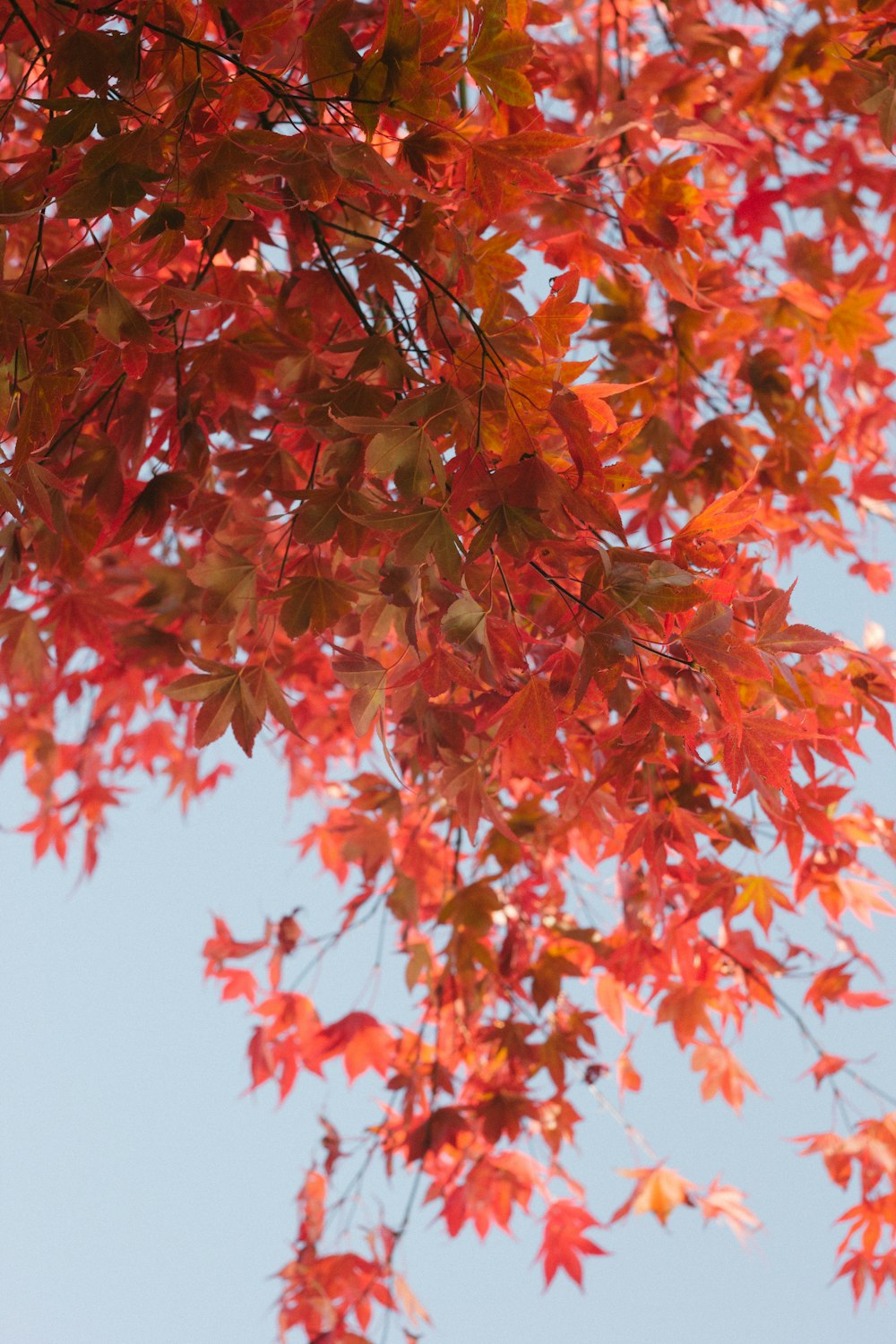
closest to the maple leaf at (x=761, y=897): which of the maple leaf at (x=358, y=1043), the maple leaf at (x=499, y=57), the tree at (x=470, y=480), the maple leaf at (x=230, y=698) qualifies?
the tree at (x=470, y=480)

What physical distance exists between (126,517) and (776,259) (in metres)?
0.84

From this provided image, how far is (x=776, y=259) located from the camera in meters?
1.28

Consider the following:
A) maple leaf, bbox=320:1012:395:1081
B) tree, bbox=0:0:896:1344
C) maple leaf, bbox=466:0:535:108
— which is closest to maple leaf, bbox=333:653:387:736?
tree, bbox=0:0:896:1344

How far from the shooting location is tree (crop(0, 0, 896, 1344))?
620mm

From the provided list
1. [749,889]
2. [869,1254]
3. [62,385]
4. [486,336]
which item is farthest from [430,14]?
[869,1254]

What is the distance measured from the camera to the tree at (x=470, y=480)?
2.03ft

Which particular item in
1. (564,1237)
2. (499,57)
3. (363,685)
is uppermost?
(499,57)

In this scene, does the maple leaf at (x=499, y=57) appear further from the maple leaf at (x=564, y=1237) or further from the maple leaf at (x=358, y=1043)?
the maple leaf at (x=564, y=1237)

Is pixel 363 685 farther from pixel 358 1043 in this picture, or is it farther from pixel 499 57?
pixel 358 1043

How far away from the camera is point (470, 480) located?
0.60m

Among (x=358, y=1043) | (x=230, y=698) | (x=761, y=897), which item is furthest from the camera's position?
(x=358, y=1043)

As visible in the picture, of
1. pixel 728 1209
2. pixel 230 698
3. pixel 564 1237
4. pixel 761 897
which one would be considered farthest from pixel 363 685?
pixel 728 1209

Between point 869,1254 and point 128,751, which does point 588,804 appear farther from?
point 128,751

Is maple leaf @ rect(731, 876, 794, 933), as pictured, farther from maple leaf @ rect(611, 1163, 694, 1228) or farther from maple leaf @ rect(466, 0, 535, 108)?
maple leaf @ rect(466, 0, 535, 108)
